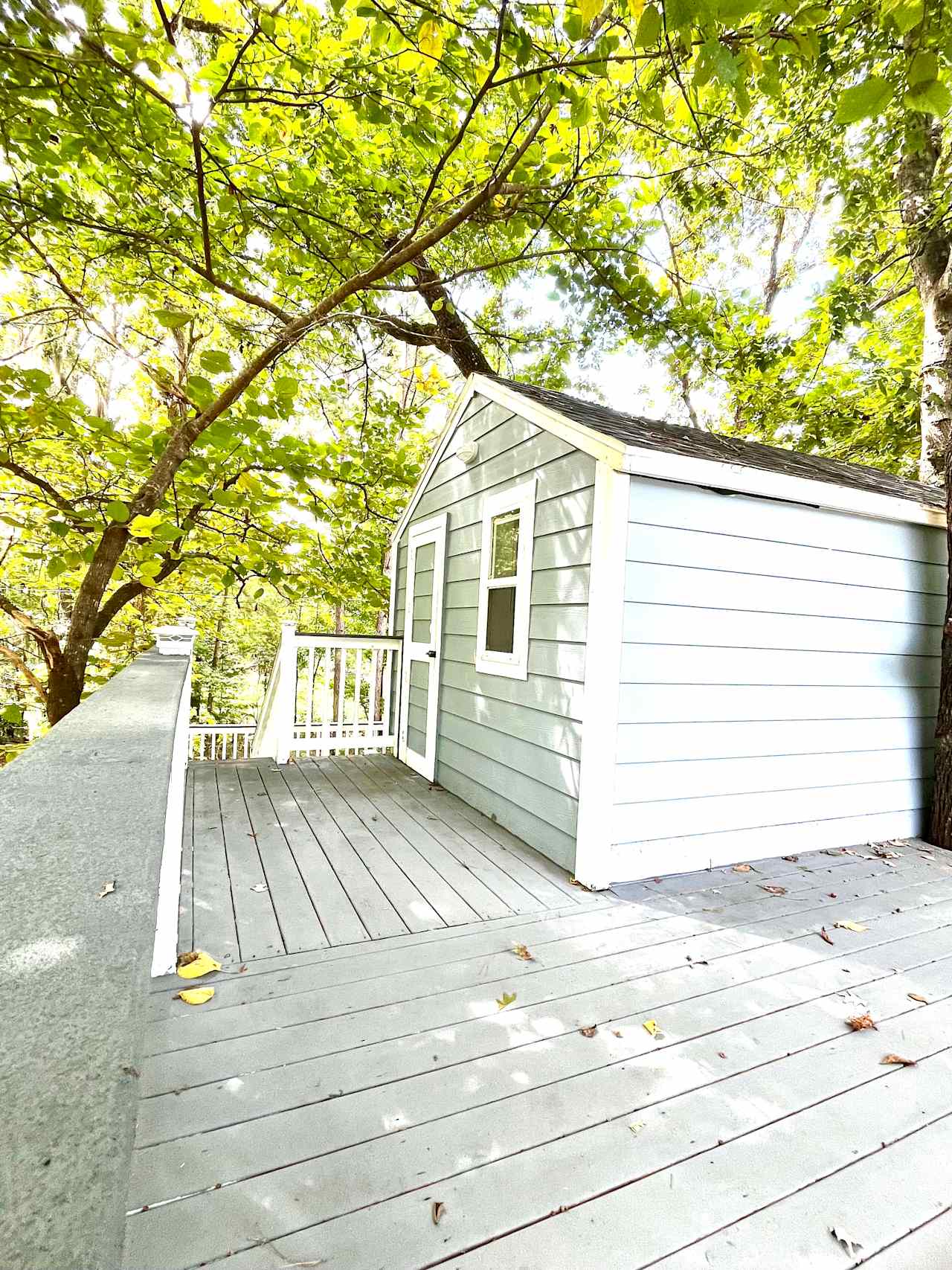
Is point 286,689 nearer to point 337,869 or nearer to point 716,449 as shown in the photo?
point 337,869

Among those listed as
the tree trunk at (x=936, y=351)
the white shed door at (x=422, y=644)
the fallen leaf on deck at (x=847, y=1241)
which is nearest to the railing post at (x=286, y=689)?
the white shed door at (x=422, y=644)

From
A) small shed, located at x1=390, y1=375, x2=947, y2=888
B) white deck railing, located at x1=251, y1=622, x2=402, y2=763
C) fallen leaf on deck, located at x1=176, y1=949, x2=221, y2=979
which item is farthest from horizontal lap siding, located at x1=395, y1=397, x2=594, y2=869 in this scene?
fallen leaf on deck, located at x1=176, y1=949, x2=221, y2=979

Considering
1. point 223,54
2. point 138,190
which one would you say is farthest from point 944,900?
point 138,190

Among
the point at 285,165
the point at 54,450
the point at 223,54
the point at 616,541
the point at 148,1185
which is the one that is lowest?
the point at 148,1185

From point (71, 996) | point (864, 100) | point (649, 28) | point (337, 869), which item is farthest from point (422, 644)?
point (71, 996)

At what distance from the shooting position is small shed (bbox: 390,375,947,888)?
8.86 feet

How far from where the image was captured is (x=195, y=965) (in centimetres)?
192

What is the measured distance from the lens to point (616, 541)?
8.59ft

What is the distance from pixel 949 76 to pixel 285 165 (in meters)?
3.77

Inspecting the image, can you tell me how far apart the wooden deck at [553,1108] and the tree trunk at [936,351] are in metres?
1.79

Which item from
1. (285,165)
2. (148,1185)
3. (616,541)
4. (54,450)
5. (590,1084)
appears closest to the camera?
(148,1185)

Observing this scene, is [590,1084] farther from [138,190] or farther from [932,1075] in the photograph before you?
[138,190]

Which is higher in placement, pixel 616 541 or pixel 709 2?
pixel 709 2

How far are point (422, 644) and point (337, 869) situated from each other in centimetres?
248
